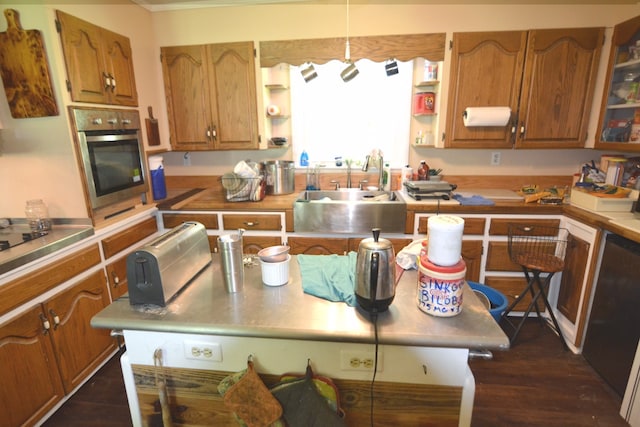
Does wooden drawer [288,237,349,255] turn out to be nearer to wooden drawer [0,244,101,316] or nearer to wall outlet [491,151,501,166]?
wooden drawer [0,244,101,316]

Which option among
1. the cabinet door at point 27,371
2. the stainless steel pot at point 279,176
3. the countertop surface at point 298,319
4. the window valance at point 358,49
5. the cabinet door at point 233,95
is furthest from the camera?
the stainless steel pot at point 279,176

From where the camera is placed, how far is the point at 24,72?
172 centimetres

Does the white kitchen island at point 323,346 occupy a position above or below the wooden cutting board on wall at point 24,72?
below

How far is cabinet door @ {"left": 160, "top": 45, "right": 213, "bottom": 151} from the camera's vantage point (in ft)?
8.40

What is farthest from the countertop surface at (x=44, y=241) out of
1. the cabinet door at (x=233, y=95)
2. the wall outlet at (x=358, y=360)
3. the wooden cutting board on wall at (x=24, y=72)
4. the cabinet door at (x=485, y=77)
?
the cabinet door at (x=485, y=77)

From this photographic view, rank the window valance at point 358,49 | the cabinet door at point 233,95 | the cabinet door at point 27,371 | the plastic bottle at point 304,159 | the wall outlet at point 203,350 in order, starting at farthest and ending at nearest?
1. the plastic bottle at point 304,159
2. the cabinet door at point 233,95
3. the window valance at point 358,49
4. the cabinet door at point 27,371
5. the wall outlet at point 203,350

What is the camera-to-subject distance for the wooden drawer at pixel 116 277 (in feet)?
6.65

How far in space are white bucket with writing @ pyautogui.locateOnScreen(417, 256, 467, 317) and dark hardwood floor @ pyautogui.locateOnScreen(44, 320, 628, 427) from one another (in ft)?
3.46

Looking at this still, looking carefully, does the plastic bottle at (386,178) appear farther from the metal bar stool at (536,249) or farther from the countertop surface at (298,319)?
the countertop surface at (298,319)

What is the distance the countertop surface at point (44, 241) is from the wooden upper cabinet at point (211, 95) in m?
1.07

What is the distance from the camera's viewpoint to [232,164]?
119 inches

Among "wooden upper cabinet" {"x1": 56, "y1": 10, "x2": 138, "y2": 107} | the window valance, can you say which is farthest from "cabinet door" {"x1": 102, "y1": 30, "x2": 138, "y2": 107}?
the window valance

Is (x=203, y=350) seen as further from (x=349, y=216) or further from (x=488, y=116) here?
(x=488, y=116)

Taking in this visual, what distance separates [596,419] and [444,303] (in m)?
1.43
